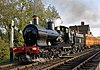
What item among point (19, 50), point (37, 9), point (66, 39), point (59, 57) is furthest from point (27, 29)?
point (37, 9)

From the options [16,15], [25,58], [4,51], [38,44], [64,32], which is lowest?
[4,51]

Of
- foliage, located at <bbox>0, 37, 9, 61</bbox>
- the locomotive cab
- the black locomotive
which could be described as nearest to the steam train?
the black locomotive

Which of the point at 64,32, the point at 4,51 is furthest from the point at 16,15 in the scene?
the point at 64,32

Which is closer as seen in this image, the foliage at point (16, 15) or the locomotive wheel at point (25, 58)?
the locomotive wheel at point (25, 58)

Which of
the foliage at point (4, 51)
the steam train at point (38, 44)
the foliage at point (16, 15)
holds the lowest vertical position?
the foliage at point (4, 51)

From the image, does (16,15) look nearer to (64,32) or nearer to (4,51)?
(4,51)

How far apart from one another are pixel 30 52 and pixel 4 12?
17494 mm

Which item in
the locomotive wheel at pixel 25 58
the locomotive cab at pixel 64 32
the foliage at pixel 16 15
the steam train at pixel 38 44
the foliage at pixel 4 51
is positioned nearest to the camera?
the locomotive wheel at pixel 25 58

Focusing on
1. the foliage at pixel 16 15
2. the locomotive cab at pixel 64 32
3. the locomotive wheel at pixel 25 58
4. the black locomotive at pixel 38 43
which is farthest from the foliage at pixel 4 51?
the locomotive wheel at pixel 25 58

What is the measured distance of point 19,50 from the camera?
16016mm

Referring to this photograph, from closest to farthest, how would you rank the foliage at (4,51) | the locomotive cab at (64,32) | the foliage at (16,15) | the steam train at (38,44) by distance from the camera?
1. the steam train at (38,44)
2. the locomotive cab at (64,32)
3. the foliage at (4,51)
4. the foliage at (16,15)

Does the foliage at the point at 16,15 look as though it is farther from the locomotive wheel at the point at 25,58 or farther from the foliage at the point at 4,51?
the locomotive wheel at the point at 25,58

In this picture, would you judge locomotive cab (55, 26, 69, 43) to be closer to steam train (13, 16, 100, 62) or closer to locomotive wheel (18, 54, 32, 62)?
steam train (13, 16, 100, 62)

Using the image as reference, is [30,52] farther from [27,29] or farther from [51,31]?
[51,31]
